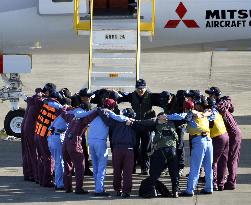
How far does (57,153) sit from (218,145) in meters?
3.17

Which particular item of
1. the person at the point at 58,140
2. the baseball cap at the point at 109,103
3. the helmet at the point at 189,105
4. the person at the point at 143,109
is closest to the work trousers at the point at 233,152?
the helmet at the point at 189,105

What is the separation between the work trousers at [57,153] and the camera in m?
18.8

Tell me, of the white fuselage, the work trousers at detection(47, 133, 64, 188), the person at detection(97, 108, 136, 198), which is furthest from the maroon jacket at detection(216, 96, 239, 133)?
the white fuselage

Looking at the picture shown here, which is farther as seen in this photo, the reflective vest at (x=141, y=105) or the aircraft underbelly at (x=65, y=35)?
the aircraft underbelly at (x=65, y=35)

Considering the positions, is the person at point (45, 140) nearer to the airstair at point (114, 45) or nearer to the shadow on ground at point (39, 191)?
the shadow on ground at point (39, 191)

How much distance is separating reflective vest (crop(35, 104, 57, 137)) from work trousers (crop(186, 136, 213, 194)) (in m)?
A: 2.97

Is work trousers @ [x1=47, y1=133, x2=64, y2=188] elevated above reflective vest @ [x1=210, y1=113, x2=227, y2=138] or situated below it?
below

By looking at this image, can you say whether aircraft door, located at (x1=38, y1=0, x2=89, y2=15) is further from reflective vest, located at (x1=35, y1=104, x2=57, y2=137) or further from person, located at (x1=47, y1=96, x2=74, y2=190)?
person, located at (x1=47, y1=96, x2=74, y2=190)

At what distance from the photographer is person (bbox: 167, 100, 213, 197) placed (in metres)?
18.2

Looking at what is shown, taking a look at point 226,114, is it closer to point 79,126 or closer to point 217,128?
point 217,128

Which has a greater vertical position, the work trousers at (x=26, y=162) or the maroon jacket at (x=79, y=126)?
the maroon jacket at (x=79, y=126)

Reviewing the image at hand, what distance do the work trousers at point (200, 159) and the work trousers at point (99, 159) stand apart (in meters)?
1.66

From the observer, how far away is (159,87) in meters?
35.7

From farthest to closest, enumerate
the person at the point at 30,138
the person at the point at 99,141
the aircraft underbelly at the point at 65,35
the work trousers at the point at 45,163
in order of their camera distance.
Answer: the aircraft underbelly at the point at 65,35 → the person at the point at 30,138 → the work trousers at the point at 45,163 → the person at the point at 99,141
